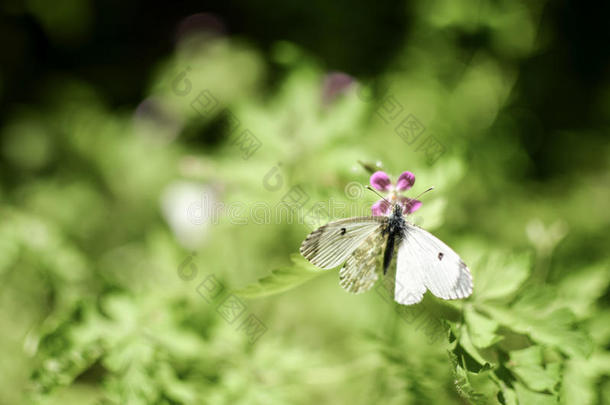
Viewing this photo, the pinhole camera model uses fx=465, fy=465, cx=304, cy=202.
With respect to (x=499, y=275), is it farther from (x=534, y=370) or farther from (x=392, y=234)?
(x=392, y=234)

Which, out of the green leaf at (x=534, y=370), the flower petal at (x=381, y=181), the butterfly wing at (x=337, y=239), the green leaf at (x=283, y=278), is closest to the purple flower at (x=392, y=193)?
the flower petal at (x=381, y=181)

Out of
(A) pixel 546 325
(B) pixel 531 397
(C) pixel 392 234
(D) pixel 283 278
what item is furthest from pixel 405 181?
(B) pixel 531 397

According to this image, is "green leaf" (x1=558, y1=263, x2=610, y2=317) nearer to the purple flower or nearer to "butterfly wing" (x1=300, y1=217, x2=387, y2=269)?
the purple flower

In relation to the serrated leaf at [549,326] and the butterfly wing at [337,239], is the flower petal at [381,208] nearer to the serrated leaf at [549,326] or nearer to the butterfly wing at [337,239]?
the butterfly wing at [337,239]

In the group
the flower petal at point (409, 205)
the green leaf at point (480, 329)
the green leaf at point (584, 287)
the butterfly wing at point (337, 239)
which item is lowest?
the butterfly wing at point (337, 239)

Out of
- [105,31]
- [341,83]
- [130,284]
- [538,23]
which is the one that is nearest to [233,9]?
[105,31]

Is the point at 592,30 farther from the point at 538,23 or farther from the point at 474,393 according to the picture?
the point at 474,393
